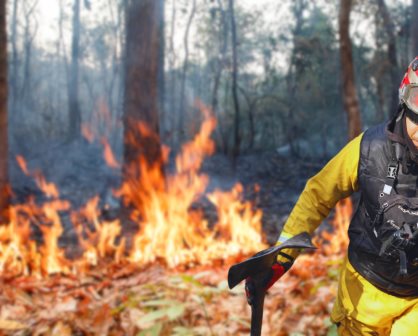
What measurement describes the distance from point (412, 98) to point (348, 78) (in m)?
6.78

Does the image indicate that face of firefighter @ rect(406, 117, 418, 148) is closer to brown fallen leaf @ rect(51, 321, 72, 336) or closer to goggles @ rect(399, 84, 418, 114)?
goggles @ rect(399, 84, 418, 114)

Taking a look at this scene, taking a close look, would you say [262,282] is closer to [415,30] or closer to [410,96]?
[410,96]

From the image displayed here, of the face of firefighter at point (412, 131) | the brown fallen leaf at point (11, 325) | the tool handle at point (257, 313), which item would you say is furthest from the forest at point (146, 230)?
the face of firefighter at point (412, 131)

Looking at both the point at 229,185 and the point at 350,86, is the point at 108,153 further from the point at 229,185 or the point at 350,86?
the point at 229,185

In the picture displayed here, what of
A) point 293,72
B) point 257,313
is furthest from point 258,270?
point 293,72

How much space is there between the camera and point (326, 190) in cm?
241

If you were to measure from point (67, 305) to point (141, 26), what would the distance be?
5735 millimetres

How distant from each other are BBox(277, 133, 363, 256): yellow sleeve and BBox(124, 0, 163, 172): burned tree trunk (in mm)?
6011

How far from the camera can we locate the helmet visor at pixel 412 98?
213cm

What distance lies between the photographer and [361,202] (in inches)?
95.2

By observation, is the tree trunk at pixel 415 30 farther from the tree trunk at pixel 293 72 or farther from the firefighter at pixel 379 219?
the tree trunk at pixel 293 72

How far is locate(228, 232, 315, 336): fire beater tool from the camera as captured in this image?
6.62 ft

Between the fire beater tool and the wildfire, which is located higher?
the fire beater tool

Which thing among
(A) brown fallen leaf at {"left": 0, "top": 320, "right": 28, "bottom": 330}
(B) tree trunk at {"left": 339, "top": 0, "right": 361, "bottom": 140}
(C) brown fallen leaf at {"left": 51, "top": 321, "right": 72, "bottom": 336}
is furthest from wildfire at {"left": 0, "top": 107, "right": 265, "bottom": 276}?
(B) tree trunk at {"left": 339, "top": 0, "right": 361, "bottom": 140}
